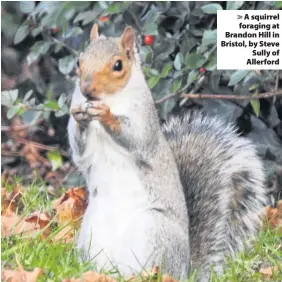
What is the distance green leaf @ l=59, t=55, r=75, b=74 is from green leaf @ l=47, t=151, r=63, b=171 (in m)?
0.38

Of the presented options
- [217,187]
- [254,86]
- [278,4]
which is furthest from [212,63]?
[217,187]

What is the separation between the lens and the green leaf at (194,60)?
2.97 meters

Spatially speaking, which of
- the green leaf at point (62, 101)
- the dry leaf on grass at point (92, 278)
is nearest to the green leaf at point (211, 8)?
the green leaf at point (62, 101)

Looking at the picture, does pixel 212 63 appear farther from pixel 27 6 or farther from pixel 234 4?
pixel 27 6

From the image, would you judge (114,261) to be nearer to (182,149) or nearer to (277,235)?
(182,149)

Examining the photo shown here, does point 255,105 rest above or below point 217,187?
above

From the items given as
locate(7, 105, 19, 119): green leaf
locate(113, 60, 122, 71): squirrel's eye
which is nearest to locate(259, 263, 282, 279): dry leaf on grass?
locate(113, 60, 122, 71): squirrel's eye

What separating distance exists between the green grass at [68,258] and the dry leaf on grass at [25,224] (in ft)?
0.09

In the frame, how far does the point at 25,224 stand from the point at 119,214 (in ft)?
1.57

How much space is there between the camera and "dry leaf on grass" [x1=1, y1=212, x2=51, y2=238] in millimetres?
2713

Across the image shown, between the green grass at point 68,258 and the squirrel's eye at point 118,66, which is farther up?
the squirrel's eye at point 118,66

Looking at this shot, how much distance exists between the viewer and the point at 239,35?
2.69 meters

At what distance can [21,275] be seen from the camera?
2277 mm

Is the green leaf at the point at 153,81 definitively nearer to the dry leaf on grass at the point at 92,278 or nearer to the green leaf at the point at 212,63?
the green leaf at the point at 212,63
